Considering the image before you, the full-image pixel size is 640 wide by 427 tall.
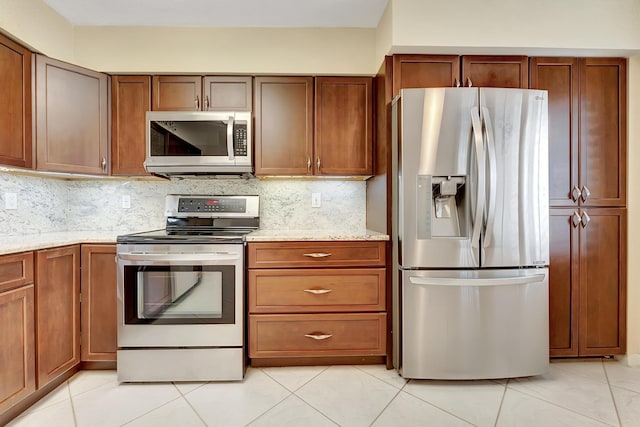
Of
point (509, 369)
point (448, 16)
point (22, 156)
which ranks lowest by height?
point (509, 369)

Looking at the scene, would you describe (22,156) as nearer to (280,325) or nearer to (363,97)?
(280,325)

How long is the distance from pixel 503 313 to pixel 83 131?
2.99 m

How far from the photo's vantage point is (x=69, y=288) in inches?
75.7

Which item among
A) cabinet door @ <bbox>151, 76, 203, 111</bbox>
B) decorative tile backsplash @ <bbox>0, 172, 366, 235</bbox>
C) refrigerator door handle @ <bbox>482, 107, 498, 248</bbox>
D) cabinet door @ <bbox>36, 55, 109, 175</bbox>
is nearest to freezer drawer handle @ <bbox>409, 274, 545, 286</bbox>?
refrigerator door handle @ <bbox>482, 107, 498, 248</bbox>

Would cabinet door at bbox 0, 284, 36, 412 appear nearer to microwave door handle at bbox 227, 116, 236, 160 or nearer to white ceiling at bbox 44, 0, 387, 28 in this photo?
microwave door handle at bbox 227, 116, 236, 160

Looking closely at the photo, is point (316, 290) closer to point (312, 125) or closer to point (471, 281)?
point (471, 281)

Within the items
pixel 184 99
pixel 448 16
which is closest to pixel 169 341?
pixel 184 99

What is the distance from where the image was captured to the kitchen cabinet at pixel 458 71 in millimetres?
2068

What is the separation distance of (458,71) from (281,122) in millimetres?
1263

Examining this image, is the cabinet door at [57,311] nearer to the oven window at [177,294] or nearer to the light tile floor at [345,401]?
the light tile floor at [345,401]

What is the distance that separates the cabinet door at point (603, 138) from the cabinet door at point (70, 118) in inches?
131

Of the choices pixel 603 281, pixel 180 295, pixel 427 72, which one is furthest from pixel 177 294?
pixel 603 281

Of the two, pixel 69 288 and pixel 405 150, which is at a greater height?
pixel 405 150

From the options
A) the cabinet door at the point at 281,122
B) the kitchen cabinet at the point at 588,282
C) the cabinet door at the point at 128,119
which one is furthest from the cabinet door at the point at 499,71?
the cabinet door at the point at 128,119
